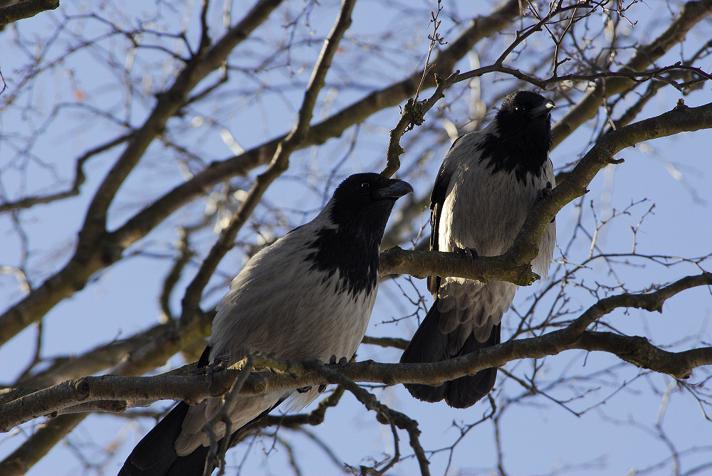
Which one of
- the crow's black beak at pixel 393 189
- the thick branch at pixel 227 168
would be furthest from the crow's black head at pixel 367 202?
the thick branch at pixel 227 168

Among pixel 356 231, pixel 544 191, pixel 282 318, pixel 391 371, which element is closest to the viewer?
pixel 391 371

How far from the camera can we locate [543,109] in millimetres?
6137

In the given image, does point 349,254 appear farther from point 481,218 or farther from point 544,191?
point 544,191

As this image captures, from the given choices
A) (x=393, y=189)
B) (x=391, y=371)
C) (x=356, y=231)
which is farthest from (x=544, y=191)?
(x=391, y=371)

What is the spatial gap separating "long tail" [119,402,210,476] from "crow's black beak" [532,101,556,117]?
2.96 metres

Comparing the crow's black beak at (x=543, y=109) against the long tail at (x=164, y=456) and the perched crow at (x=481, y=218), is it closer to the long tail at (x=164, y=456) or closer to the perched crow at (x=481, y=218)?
the perched crow at (x=481, y=218)

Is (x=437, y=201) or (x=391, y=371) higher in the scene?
(x=437, y=201)

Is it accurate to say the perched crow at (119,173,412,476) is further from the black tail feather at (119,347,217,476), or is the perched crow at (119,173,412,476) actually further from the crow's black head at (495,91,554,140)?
the crow's black head at (495,91,554,140)

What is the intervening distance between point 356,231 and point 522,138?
160 centimetres

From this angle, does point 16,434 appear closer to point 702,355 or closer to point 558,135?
point 702,355

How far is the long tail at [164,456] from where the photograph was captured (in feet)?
15.7

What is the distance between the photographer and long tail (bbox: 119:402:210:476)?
479 centimetres

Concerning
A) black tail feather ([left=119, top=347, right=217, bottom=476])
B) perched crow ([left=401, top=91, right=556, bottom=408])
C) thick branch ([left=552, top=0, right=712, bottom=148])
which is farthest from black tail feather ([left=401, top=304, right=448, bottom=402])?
thick branch ([left=552, top=0, right=712, bottom=148])

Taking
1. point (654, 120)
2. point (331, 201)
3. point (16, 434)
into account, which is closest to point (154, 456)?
point (16, 434)
